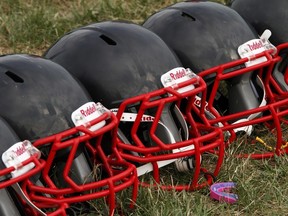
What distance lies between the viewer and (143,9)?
554cm

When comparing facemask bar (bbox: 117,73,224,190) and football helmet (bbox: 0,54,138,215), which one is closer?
football helmet (bbox: 0,54,138,215)

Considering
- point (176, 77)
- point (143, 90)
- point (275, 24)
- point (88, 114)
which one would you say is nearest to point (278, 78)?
point (275, 24)

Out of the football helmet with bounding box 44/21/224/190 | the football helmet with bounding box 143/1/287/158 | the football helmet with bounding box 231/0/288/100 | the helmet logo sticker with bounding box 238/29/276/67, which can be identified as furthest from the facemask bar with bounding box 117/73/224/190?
the football helmet with bounding box 231/0/288/100

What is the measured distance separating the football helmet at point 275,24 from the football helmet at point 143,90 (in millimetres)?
627

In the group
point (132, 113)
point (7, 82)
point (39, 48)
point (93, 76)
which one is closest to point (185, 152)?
point (132, 113)

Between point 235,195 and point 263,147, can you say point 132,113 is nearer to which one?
point 235,195

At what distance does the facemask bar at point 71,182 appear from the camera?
2.81 meters

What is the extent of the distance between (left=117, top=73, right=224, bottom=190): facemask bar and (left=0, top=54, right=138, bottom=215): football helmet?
0.08 metres

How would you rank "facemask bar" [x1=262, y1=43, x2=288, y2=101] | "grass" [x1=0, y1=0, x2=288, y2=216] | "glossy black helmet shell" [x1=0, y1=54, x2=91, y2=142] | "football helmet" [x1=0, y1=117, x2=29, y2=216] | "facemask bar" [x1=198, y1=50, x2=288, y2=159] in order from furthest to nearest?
"facemask bar" [x1=262, y1=43, x2=288, y2=101], "facemask bar" [x1=198, y1=50, x2=288, y2=159], "grass" [x1=0, y1=0, x2=288, y2=216], "glossy black helmet shell" [x1=0, y1=54, x2=91, y2=142], "football helmet" [x1=0, y1=117, x2=29, y2=216]

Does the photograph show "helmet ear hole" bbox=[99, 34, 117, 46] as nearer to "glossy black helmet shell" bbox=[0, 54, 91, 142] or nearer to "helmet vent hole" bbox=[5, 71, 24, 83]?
"glossy black helmet shell" bbox=[0, 54, 91, 142]

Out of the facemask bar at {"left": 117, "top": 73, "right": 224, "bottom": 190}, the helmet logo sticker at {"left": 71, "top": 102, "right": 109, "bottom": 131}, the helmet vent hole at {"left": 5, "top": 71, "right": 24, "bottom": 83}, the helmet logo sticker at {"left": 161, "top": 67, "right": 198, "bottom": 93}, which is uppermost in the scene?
the helmet vent hole at {"left": 5, "top": 71, "right": 24, "bottom": 83}

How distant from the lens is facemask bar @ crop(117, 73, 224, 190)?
3113 mm

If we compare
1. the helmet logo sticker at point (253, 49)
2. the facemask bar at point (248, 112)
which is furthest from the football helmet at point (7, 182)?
the helmet logo sticker at point (253, 49)

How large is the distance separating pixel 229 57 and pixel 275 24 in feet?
1.43
